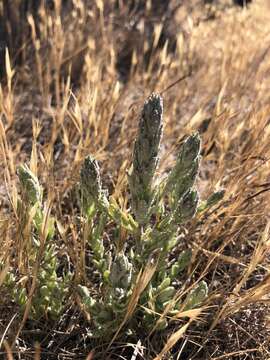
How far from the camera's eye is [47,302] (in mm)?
1208

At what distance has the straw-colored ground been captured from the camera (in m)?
1.21

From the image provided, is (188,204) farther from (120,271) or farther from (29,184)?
(29,184)

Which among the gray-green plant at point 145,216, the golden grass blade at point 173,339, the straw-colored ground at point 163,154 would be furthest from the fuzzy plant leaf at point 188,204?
the golden grass blade at point 173,339

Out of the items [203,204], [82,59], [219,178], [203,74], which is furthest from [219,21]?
[203,204]

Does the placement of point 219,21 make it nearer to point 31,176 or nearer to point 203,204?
point 203,204

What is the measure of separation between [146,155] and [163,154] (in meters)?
0.98

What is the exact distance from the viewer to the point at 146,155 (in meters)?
0.98

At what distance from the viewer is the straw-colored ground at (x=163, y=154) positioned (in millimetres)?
1206

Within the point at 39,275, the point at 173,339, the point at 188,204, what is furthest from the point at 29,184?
the point at 173,339

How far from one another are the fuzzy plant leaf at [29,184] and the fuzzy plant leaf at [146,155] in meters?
0.24

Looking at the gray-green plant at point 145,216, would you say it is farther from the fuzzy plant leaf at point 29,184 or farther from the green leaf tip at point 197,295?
the fuzzy plant leaf at point 29,184

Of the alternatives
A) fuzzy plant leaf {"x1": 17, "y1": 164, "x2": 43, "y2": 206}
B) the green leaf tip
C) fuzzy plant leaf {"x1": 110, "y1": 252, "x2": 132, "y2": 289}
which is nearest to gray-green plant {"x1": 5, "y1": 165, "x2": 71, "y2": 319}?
fuzzy plant leaf {"x1": 17, "y1": 164, "x2": 43, "y2": 206}

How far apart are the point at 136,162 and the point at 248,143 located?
36.6 inches

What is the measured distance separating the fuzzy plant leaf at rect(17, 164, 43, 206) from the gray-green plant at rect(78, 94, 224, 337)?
0.11 m
